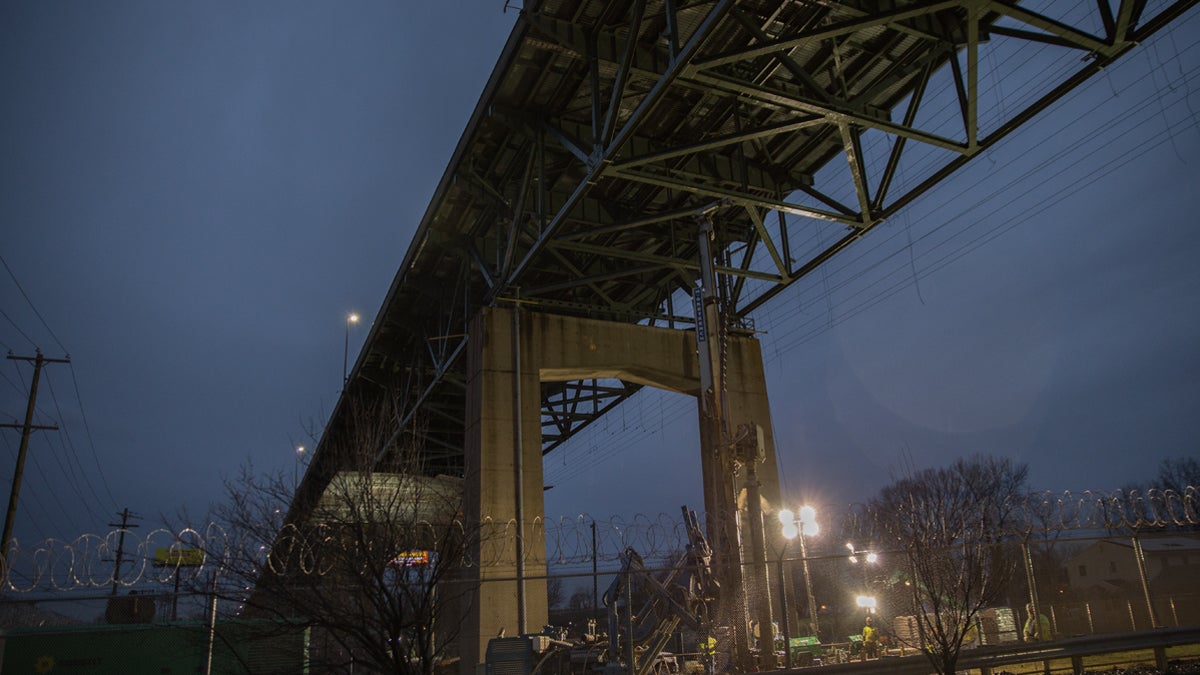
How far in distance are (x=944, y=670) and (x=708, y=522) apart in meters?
8.69

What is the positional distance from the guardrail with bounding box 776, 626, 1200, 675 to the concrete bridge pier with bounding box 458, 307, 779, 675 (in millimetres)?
4845

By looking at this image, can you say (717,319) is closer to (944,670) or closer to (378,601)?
(944,670)

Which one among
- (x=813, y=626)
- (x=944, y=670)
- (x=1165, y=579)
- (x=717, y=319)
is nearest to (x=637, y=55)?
(x=717, y=319)

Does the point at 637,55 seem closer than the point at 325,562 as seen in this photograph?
No

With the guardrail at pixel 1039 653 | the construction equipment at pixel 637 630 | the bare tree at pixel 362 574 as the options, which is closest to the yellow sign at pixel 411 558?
the bare tree at pixel 362 574

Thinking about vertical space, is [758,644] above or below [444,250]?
below

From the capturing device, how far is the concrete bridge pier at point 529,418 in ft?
66.9

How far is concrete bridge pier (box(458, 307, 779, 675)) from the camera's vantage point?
20.4 metres

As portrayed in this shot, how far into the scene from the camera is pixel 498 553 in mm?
21406

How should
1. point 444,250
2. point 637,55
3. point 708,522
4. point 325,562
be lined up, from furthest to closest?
point 444,250 → point 708,522 → point 637,55 → point 325,562

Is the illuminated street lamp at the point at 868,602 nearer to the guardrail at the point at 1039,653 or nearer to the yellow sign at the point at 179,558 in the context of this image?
the guardrail at the point at 1039,653

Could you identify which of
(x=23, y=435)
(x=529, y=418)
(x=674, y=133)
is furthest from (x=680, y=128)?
(x=23, y=435)

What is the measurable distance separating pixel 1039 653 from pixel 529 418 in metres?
13.8

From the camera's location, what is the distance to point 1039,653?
1340 cm
